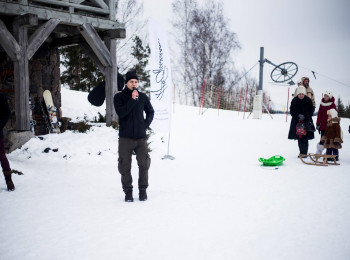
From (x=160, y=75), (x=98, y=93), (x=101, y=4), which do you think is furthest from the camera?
(x=98, y=93)

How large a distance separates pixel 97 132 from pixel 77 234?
5.50 m

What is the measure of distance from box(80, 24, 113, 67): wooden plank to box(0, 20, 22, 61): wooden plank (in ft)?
5.60

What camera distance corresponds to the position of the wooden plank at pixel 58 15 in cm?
791

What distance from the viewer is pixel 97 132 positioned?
908 centimetres

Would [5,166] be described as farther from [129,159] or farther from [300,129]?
[300,129]

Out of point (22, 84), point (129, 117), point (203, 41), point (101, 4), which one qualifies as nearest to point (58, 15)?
point (101, 4)

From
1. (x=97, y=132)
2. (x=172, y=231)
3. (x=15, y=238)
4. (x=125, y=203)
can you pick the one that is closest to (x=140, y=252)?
(x=172, y=231)

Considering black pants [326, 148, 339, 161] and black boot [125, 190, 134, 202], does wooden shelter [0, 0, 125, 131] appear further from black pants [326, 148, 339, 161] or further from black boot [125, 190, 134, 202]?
black pants [326, 148, 339, 161]

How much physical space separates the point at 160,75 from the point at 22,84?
10.5 feet

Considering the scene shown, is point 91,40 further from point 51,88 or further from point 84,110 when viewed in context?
point 84,110

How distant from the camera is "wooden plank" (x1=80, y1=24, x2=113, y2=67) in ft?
29.8

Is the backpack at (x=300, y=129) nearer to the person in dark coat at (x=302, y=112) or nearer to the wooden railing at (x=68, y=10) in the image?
the person in dark coat at (x=302, y=112)

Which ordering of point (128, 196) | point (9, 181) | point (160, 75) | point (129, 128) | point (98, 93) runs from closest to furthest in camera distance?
point (129, 128) < point (128, 196) < point (9, 181) < point (160, 75) < point (98, 93)

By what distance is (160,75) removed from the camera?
27.6 ft
